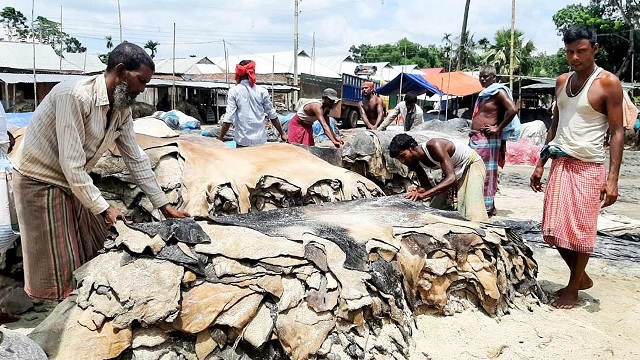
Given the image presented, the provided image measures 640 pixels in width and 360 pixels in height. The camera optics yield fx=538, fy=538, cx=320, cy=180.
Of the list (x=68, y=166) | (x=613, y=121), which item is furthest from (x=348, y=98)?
(x=68, y=166)

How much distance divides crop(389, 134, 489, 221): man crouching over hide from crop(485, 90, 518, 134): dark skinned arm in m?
1.05

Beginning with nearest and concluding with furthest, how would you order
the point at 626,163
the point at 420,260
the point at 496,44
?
the point at 420,260 → the point at 626,163 → the point at 496,44

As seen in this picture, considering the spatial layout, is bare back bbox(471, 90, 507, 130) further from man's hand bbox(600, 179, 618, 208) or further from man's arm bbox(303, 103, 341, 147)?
man's hand bbox(600, 179, 618, 208)

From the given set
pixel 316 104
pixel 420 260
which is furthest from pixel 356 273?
pixel 316 104

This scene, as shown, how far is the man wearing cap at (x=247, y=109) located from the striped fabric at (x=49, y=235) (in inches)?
109

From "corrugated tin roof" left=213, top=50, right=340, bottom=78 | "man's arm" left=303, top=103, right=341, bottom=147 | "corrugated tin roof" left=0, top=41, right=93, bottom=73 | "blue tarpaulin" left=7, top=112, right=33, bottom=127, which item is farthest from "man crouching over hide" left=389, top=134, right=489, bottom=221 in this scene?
"corrugated tin roof" left=213, top=50, right=340, bottom=78

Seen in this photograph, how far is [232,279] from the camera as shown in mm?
2260

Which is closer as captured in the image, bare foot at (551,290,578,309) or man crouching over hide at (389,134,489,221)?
bare foot at (551,290,578,309)

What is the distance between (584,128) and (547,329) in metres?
1.18

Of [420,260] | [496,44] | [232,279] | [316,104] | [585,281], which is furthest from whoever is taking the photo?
[496,44]

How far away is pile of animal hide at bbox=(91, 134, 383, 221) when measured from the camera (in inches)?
146

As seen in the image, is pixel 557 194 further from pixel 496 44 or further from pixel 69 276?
pixel 496 44

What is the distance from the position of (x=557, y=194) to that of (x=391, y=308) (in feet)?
4.72

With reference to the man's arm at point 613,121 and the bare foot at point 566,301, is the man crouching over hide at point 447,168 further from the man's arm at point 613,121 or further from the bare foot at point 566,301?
the man's arm at point 613,121
